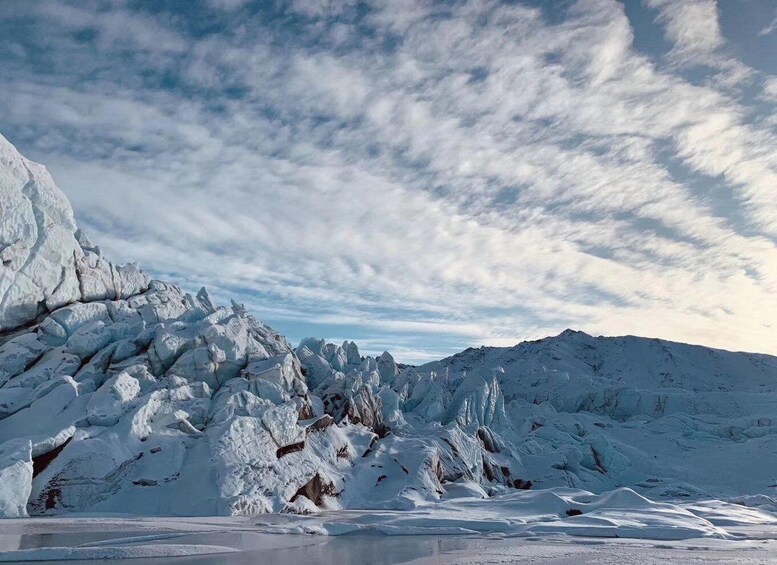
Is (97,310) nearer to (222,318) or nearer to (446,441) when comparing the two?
(222,318)

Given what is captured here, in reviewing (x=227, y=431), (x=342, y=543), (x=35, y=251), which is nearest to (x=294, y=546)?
(x=342, y=543)

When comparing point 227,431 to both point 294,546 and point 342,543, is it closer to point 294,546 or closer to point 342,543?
point 342,543

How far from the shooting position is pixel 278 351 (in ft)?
117

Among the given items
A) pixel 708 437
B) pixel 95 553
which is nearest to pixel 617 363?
pixel 708 437

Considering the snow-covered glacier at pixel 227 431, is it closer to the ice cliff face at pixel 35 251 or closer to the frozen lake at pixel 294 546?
the ice cliff face at pixel 35 251

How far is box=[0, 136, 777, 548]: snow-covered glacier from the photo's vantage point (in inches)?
859

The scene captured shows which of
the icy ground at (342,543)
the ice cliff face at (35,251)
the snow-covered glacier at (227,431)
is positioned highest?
the ice cliff face at (35,251)

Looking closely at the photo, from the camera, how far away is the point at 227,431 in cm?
2400

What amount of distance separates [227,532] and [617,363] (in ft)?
272

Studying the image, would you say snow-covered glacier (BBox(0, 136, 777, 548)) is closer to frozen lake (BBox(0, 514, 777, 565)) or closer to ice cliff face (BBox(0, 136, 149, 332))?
ice cliff face (BBox(0, 136, 149, 332))

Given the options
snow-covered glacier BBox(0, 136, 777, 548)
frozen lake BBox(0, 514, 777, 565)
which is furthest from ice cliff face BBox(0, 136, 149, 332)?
frozen lake BBox(0, 514, 777, 565)

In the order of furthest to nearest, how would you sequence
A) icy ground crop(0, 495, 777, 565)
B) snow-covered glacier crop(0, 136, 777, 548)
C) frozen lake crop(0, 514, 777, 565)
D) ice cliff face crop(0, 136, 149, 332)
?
ice cliff face crop(0, 136, 149, 332)
snow-covered glacier crop(0, 136, 777, 548)
icy ground crop(0, 495, 777, 565)
frozen lake crop(0, 514, 777, 565)

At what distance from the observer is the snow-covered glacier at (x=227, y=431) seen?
21.8 m

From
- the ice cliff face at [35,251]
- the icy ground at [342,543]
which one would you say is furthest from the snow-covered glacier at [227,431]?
the icy ground at [342,543]
